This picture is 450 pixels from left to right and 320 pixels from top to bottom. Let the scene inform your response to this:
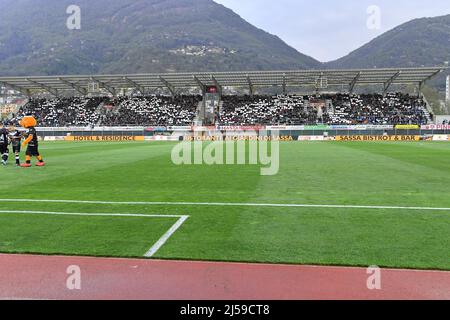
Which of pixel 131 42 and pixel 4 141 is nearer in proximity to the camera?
pixel 4 141

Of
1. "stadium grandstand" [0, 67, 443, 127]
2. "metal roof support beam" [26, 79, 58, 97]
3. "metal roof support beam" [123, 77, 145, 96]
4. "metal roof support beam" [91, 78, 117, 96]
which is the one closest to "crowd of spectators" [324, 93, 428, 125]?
"stadium grandstand" [0, 67, 443, 127]

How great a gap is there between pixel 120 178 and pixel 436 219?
33.7 ft

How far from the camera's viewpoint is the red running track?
182 inches

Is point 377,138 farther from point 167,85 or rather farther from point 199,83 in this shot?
point 167,85

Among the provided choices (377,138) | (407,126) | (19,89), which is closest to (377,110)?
(407,126)

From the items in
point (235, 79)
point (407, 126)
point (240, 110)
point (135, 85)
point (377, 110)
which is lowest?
point (407, 126)

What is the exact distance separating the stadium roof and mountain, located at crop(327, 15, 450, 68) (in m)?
45.6

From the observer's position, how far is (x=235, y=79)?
6069cm

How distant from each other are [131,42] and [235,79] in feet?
356

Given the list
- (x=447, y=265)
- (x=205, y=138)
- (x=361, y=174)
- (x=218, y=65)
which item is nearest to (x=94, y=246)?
(x=447, y=265)

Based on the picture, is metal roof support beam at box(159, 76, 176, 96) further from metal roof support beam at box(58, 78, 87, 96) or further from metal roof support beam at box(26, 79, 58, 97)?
metal roof support beam at box(26, 79, 58, 97)

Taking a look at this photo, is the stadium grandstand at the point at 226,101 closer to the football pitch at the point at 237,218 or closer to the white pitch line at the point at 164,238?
the football pitch at the point at 237,218

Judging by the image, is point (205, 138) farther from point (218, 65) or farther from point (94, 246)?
point (218, 65)
